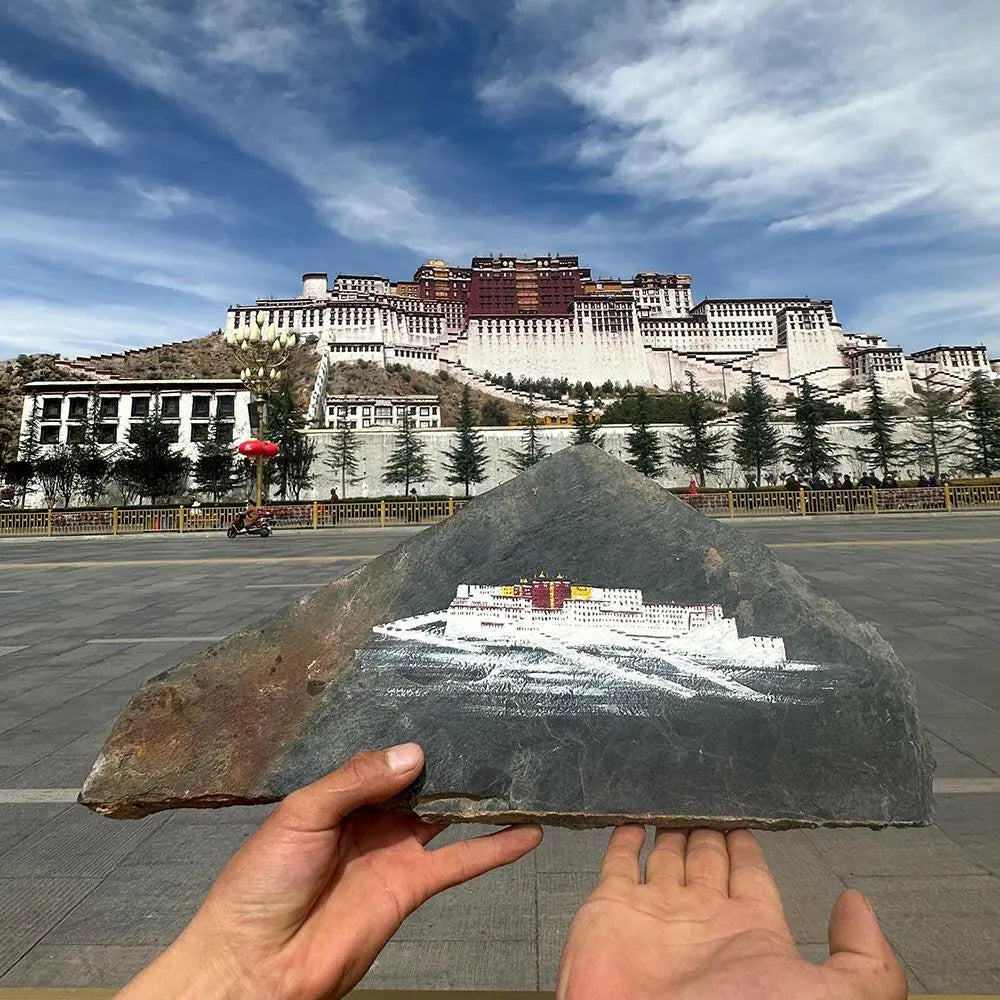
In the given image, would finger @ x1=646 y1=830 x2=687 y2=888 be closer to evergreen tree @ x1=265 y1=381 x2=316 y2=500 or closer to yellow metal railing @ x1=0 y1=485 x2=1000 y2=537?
yellow metal railing @ x1=0 y1=485 x2=1000 y2=537

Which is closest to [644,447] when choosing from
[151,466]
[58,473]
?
[151,466]

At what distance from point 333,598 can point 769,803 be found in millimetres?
1270

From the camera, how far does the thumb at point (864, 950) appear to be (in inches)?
36.3

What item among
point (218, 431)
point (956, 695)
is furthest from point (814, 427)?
point (956, 695)

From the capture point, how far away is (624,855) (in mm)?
1337

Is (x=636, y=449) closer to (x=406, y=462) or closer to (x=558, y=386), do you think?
(x=406, y=462)

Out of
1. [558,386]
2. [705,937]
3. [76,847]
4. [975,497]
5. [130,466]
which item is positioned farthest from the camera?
[558,386]

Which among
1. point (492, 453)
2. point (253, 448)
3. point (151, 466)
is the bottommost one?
point (253, 448)

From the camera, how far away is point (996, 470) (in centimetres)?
3641

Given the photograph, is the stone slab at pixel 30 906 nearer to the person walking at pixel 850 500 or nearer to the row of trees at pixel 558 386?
the person walking at pixel 850 500

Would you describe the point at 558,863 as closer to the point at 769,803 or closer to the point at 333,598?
the point at 769,803

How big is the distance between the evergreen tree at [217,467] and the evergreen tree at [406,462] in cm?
914

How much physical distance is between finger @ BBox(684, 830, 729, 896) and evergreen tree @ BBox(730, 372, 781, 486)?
131ft

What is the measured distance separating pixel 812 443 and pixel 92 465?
4047 centimetres
